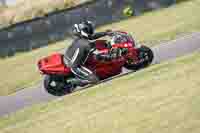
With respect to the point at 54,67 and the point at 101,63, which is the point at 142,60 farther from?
the point at 54,67

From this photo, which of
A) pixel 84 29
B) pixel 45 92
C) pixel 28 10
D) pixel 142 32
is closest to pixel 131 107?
pixel 84 29

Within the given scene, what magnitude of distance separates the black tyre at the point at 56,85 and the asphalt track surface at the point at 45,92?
17 cm

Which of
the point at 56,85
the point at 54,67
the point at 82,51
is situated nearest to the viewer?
the point at 82,51

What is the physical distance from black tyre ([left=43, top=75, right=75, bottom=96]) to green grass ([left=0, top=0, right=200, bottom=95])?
2.10m

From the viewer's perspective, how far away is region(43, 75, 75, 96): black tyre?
14.4 meters

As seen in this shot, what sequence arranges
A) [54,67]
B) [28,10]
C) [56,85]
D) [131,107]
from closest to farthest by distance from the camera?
1. [131,107]
2. [54,67]
3. [56,85]
4. [28,10]

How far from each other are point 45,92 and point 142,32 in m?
6.29

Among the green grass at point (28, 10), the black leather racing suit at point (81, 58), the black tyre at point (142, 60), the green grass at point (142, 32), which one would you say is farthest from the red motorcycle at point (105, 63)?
the green grass at point (28, 10)

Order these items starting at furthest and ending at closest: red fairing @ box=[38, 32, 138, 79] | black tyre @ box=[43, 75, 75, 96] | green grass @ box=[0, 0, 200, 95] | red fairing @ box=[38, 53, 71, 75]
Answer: green grass @ box=[0, 0, 200, 95] < black tyre @ box=[43, 75, 75, 96] < red fairing @ box=[38, 32, 138, 79] < red fairing @ box=[38, 53, 71, 75]

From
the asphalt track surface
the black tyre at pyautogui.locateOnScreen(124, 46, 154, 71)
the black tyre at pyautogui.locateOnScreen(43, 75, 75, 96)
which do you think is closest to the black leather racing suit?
the black tyre at pyautogui.locateOnScreen(43, 75, 75, 96)

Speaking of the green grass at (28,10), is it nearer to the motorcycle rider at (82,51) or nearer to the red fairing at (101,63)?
the red fairing at (101,63)

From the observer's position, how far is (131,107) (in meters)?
11.0

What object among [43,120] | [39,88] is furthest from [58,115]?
[39,88]

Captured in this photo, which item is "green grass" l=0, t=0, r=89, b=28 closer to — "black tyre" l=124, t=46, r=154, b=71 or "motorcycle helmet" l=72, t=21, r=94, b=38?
"black tyre" l=124, t=46, r=154, b=71
